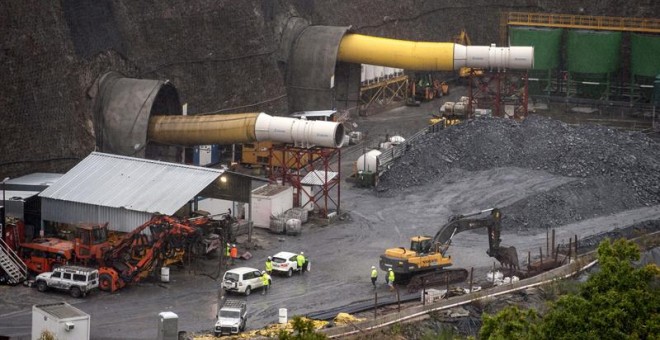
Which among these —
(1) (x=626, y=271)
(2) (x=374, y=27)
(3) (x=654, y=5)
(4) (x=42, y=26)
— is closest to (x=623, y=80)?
(3) (x=654, y=5)

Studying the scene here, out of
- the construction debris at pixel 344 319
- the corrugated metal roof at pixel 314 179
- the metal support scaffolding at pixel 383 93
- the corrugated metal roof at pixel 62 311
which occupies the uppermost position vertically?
the metal support scaffolding at pixel 383 93

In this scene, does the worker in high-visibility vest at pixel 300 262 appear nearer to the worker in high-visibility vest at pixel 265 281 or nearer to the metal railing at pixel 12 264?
the worker in high-visibility vest at pixel 265 281

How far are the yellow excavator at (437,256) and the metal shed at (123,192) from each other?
722 cm

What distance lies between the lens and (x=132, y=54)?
62.7 metres

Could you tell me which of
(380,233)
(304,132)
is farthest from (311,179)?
(380,233)

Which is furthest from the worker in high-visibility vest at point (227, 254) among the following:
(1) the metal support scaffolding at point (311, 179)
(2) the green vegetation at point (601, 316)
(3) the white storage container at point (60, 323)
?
(2) the green vegetation at point (601, 316)

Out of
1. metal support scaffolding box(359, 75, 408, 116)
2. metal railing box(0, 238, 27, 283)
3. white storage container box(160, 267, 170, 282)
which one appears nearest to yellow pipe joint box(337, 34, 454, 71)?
metal support scaffolding box(359, 75, 408, 116)

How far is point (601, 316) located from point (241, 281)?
46.2ft

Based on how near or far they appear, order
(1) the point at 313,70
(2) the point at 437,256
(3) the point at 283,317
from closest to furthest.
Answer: (3) the point at 283,317
(2) the point at 437,256
(1) the point at 313,70

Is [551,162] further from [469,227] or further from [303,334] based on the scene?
[303,334]

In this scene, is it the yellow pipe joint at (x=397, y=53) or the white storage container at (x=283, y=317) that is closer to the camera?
the white storage container at (x=283, y=317)

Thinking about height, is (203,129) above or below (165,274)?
above

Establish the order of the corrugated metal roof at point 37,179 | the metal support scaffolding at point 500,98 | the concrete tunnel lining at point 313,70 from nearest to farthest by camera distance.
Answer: the corrugated metal roof at point 37,179 < the metal support scaffolding at point 500,98 < the concrete tunnel lining at point 313,70

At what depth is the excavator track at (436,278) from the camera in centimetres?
4888
